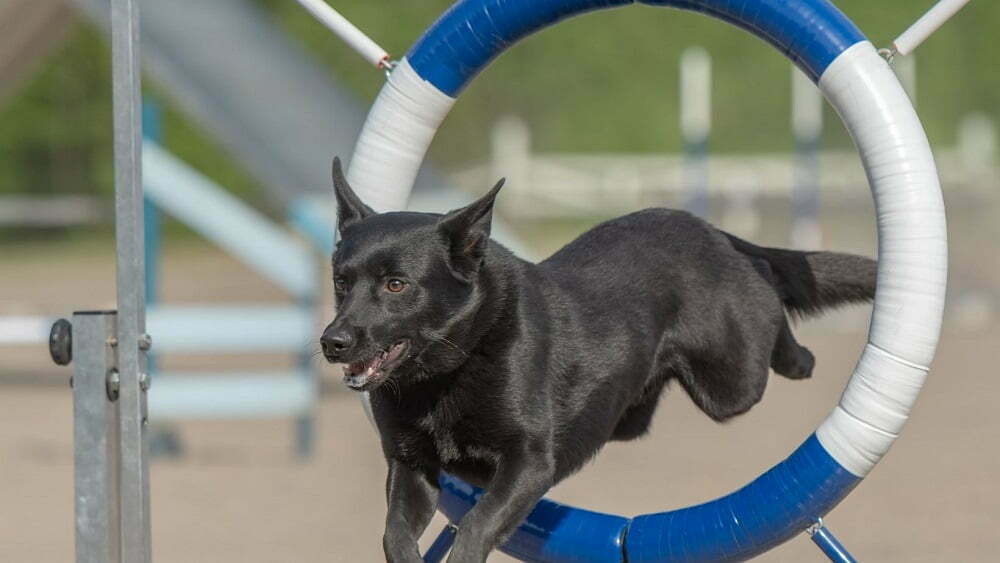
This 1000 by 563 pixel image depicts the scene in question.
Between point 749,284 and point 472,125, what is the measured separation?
1853 cm

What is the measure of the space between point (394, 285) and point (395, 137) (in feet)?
2.89

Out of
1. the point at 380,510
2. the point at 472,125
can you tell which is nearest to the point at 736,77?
the point at 472,125

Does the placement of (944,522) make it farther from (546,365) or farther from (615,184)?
(615,184)

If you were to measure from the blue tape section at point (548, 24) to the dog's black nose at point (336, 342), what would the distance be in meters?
1.10

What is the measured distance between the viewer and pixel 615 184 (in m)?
20.6

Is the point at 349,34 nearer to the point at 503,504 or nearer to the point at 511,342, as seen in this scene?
the point at 511,342

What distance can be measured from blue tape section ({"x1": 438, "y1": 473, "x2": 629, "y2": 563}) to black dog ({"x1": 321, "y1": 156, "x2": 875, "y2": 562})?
233 mm

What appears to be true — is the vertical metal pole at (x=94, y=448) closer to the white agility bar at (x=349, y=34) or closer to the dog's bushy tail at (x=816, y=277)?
the white agility bar at (x=349, y=34)

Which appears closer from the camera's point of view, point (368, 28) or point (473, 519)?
point (473, 519)

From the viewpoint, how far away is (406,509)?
11.0ft

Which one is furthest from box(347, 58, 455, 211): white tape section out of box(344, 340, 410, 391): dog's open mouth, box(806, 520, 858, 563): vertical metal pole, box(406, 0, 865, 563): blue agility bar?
box(806, 520, 858, 563): vertical metal pole

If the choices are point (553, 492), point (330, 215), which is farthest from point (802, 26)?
point (330, 215)

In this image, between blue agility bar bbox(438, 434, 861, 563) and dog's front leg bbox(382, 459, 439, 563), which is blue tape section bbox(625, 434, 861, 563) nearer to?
blue agility bar bbox(438, 434, 861, 563)

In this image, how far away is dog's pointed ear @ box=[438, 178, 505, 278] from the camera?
3.23 m
